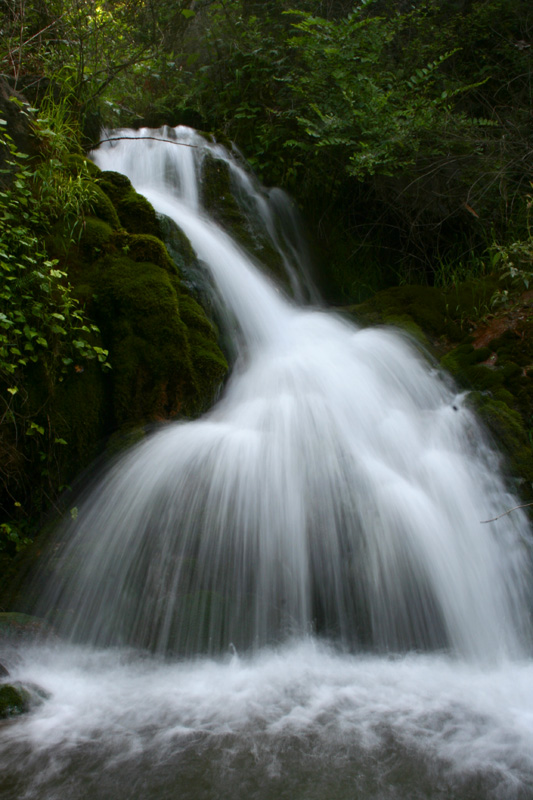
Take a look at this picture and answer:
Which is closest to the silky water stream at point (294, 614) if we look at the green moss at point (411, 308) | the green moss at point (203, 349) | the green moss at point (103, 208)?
the green moss at point (203, 349)

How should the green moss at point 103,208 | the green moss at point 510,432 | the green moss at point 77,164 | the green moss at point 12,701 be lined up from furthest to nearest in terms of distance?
the green moss at point 103,208, the green moss at point 77,164, the green moss at point 510,432, the green moss at point 12,701

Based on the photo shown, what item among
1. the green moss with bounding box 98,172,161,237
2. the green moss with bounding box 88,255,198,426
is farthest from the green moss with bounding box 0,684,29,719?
the green moss with bounding box 98,172,161,237

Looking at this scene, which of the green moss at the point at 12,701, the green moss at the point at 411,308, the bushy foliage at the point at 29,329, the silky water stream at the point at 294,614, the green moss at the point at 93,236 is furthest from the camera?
the green moss at the point at 411,308

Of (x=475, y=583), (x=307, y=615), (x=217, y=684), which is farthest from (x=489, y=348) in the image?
(x=217, y=684)

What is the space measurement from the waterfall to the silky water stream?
1 cm

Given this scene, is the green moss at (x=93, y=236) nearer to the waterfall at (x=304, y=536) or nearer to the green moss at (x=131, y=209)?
the green moss at (x=131, y=209)

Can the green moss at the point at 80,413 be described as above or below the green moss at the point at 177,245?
below

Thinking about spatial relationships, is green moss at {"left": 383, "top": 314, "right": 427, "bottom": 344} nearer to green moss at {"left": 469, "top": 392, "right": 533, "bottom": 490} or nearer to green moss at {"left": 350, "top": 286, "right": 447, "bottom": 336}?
green moss at {"left": 350, "top": 286, "right": 447, "bottom": 336}

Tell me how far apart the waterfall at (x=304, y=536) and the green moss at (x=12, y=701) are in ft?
1.54

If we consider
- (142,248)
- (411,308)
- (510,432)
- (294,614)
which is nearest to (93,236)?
(142,248)

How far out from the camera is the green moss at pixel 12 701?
7.86 ft

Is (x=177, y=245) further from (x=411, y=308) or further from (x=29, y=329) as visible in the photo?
(x=411, y=308)

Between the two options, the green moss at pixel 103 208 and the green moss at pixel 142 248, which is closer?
the green moss at pixel 142 248

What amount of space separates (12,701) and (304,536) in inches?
66.1
